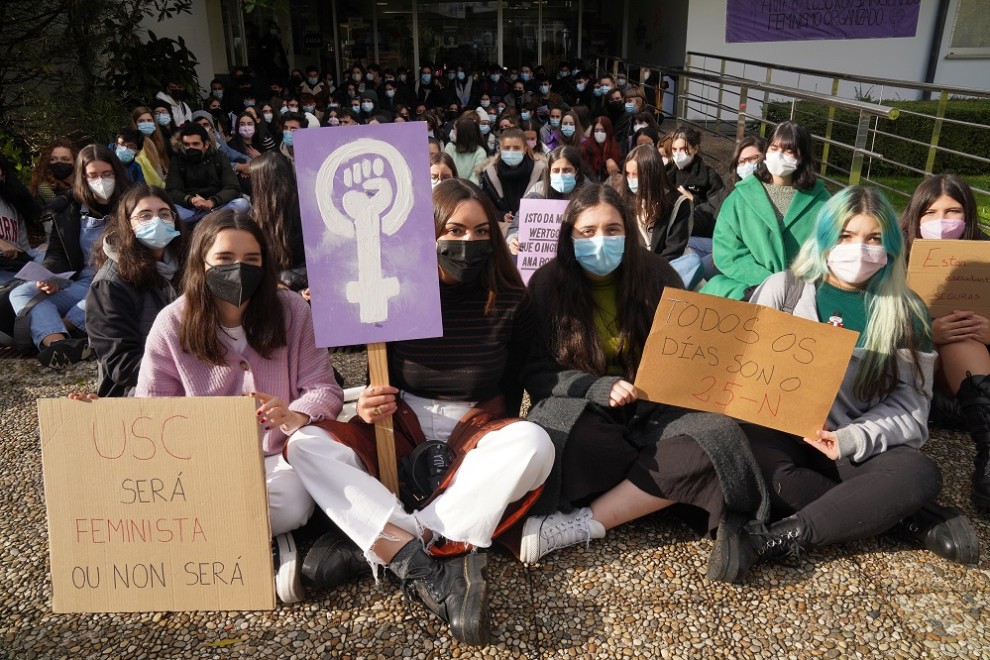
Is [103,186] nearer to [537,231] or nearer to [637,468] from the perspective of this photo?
[537,231]

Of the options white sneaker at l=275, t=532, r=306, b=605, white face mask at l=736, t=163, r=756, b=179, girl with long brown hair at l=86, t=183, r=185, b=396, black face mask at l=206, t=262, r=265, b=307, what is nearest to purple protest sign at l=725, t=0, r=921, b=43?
white face mask at l=736, t=163, r=756, b=179

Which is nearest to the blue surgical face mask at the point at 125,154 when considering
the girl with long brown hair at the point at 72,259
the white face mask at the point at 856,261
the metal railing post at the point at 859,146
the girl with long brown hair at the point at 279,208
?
the girl with long brown hair at the point at 72,259

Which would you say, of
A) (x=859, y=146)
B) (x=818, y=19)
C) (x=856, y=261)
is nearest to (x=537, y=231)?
(x=856, y=261)

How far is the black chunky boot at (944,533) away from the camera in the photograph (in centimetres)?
258

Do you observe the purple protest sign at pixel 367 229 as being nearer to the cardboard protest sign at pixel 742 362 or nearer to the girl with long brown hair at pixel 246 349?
the girl with long brown hair at pixel 246 349

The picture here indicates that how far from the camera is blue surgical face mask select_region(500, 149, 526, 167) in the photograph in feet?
20.4

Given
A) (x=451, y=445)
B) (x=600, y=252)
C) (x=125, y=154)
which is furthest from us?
(x=125, y=154)

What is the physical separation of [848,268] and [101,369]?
3.33 metres

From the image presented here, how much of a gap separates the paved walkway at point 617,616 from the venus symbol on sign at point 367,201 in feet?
3.51

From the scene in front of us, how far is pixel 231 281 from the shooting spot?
266cm

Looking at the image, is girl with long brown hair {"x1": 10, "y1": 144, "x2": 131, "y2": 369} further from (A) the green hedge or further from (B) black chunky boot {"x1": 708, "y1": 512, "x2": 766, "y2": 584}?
(A) the green hedge

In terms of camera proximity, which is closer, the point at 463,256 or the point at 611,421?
the point at 463,256

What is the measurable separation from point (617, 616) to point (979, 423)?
194 centimetres

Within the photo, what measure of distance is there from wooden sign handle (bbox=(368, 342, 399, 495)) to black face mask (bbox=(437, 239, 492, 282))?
451 millimetres
